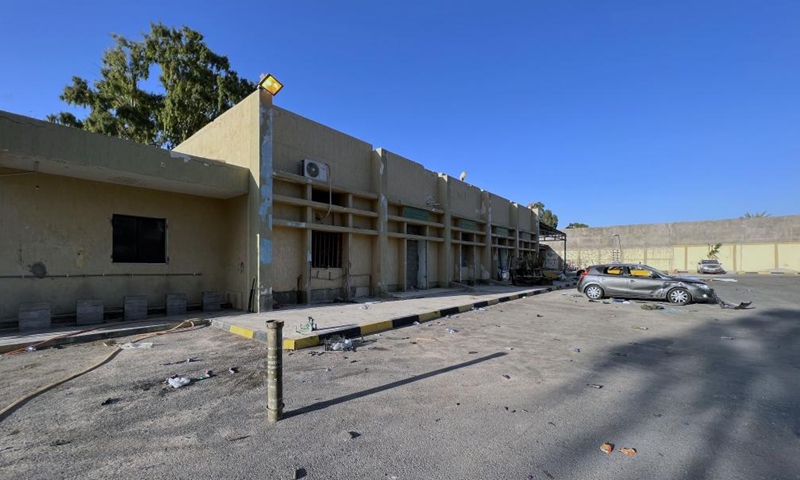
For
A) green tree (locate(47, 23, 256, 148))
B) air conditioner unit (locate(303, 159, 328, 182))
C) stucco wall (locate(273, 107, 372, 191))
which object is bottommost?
air conditioner unit (locate(303, 159, 328, 182))

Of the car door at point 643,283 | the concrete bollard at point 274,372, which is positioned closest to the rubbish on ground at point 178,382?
the concrete bollard at point 274,372

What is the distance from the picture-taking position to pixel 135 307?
937cm

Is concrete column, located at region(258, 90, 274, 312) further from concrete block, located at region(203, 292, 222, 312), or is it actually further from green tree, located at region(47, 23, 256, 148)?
green tree, located at region(47, 23, 256, 148)

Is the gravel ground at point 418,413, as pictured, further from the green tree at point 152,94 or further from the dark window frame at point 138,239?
the green tree at point 152,94

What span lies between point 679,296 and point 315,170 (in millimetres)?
13853

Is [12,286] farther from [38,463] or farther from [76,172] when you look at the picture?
[38,463]

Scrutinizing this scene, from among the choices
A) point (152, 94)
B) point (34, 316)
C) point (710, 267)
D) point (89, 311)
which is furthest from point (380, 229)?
point (710, 267)

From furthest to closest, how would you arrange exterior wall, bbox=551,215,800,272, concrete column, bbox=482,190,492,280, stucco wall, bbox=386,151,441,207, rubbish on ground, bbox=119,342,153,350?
exterior wall, bbox=551,215,800,272, concrete column, bbox=482,190,492,280, stucco wall, bbox=386,151,441,207, rubbish on ground, bbox=119,342,153,350

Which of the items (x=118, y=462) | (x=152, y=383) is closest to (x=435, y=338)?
(x=152, y=383)

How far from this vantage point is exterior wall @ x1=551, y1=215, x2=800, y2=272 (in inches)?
1491

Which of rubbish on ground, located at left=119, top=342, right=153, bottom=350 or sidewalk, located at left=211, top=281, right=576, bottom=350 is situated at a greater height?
sidewalk, located at left=211, top=281, right=576, bottom=350

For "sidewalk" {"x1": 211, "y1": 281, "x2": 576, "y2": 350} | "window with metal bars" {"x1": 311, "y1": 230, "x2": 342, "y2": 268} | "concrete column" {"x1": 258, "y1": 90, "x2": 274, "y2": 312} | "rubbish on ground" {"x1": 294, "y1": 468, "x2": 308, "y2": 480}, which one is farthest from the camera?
"window with metal bars" {"x1": 311, "y1": 230, "x2": 342, "y2": 268}

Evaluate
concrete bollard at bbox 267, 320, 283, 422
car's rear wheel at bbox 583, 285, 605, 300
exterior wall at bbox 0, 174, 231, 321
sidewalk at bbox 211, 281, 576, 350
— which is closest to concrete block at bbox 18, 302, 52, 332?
exterior wall at bbox 0, 174, 231, 321

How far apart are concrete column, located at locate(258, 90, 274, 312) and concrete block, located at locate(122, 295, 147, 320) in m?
2.82
